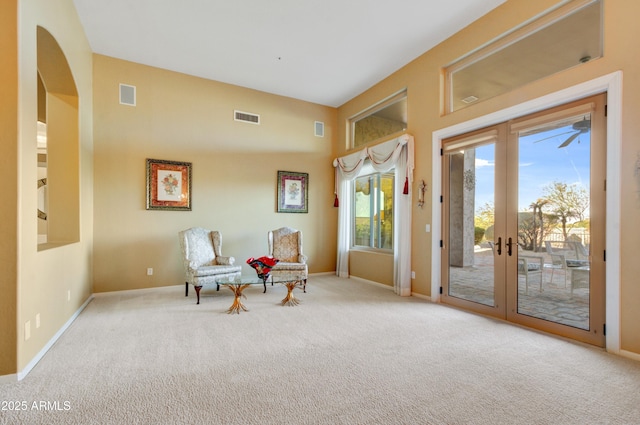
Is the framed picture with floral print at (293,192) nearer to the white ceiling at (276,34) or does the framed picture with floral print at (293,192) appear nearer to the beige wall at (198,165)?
the beige wall at (198,165)

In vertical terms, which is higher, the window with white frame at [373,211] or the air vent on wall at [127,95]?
the air vent on wall at [127,95]

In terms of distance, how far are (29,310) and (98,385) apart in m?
0.93

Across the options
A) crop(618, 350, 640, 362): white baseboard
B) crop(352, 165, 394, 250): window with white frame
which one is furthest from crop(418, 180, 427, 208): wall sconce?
crop(618, 350, 640, 362): white baseboard

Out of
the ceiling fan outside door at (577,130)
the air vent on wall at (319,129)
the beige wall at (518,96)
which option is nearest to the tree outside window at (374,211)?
the beige wall at (518,96)

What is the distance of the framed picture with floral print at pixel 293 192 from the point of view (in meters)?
6.50

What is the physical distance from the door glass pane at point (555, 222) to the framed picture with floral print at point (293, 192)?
4.07 metres

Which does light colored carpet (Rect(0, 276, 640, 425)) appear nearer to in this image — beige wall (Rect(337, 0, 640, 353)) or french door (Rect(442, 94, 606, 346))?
french door (Rect(442, 94, 606, 346))

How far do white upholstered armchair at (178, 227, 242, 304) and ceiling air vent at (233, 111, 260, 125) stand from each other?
2.27 m

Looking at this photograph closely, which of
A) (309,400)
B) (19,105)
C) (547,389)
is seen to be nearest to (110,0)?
(19,105)

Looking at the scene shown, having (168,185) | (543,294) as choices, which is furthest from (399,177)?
(168,185)

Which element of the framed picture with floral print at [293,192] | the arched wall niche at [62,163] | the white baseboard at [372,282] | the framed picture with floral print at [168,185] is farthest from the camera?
the framed picture with floral print at [293,192]

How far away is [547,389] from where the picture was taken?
2.30 meters

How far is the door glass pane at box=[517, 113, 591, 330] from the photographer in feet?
10.6

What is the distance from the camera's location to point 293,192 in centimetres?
665
